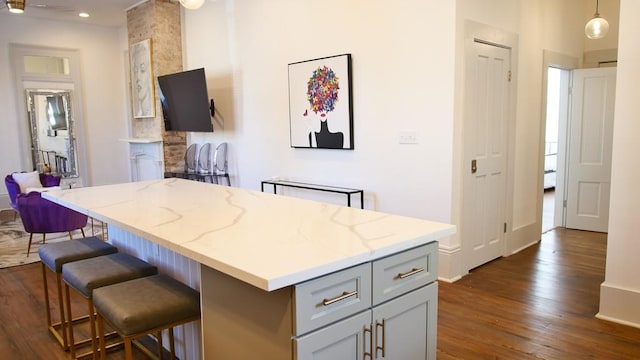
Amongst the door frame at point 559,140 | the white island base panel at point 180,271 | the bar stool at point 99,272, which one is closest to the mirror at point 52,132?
the white island base panel at point 180,271

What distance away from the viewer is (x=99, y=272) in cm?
239

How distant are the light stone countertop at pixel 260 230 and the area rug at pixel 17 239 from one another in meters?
2.37

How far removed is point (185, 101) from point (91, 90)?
3082 mm

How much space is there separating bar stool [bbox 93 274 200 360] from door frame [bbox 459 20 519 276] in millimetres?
2557

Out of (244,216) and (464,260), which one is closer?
(244,216)

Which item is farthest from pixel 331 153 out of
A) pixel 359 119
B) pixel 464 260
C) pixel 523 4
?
pixel 523 4

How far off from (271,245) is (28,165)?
7.30m

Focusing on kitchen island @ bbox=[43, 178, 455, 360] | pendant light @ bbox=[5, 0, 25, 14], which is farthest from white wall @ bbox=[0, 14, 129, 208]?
kitchen island @ bbox=[43, 178, 455, 360]

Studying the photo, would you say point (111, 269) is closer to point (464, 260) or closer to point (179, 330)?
point (179, 330)

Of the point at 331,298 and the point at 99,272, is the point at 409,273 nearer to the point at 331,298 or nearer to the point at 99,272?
the point at 331,298

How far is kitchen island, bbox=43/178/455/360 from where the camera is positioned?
56.3 inches

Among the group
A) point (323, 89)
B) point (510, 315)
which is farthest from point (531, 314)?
point (323, 89)

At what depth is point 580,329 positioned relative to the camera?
2.97 metres

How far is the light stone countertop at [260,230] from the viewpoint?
147 centimetres
